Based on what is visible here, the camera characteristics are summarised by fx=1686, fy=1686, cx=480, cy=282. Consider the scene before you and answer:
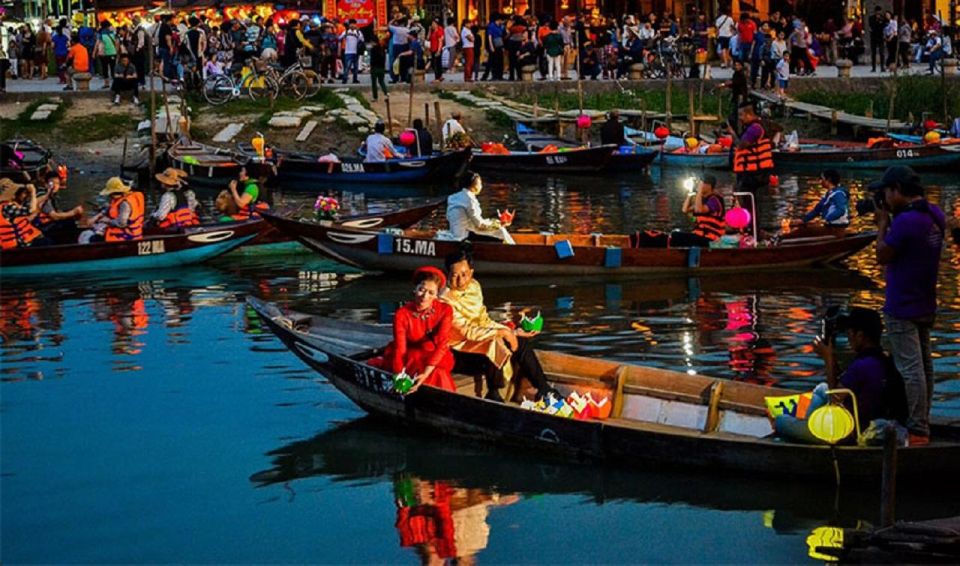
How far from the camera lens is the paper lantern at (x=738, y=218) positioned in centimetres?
2062

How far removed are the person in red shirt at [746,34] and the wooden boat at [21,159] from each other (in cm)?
1717

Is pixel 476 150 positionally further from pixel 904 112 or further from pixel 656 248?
pixel 656 248

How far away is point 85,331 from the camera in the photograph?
722 inches

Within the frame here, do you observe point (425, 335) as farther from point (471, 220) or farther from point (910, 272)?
point (471, 220)

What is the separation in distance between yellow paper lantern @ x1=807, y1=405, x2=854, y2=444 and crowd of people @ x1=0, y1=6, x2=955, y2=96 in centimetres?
2858

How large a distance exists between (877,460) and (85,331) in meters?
10.1

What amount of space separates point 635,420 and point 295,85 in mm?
27451

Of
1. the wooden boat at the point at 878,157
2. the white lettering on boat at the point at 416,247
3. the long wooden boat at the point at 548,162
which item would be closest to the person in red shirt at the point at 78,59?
the long wooden boat at the point at 548,162

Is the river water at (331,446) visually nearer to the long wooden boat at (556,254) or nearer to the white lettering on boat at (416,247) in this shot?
the long wooden boat at (556,254)

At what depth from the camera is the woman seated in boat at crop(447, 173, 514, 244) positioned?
19719 mm

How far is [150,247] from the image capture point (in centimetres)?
2153

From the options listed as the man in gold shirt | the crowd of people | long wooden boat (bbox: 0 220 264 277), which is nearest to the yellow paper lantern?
the man in gold shirt

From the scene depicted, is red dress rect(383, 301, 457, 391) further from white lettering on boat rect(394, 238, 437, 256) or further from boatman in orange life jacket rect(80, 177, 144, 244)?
boatman in orange life jacket rect(80, 177, 144, 244)

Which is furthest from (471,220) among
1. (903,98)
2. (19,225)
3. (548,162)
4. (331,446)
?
(903,98)
